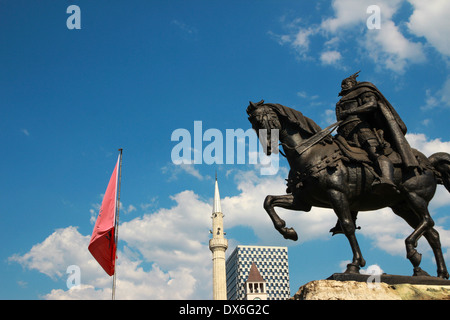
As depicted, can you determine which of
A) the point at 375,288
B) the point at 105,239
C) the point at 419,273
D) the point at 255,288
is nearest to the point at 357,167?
the point at 419,273

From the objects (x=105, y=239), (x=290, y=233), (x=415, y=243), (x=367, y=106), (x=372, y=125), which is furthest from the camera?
(x=105, y=239)

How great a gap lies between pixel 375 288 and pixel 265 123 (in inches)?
141

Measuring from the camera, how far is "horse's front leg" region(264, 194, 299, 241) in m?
8.38

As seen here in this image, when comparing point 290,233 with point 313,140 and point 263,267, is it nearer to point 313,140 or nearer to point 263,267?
point 313,140

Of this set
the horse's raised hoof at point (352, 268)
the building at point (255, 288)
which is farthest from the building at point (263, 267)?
the horse's raised hoof at point (352, 268)

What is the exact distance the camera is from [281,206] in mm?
8656

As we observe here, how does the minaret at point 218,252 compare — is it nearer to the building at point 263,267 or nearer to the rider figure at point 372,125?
the building at point 263,267

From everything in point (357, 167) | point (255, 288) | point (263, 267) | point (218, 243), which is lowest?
point (357, 167)

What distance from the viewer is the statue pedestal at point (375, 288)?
6.79 m

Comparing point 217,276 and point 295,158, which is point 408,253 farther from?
point 217,276

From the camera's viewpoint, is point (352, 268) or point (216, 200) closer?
point (352, 268)

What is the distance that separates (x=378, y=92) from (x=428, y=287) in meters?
4.01

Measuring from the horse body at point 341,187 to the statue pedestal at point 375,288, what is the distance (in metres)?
0.45
